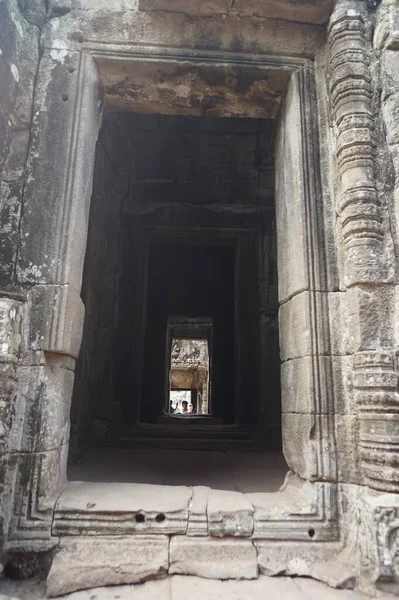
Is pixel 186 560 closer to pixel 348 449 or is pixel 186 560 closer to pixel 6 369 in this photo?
pixel 348 449

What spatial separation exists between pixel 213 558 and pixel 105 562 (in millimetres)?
541

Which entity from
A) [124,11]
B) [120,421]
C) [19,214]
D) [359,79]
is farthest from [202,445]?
[124,11]

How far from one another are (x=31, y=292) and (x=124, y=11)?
2056 millimetres

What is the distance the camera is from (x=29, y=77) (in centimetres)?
275

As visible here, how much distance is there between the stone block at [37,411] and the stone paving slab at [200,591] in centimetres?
65

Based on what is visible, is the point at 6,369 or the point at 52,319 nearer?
the point at 6,369

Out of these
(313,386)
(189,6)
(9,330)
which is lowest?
(313,386)

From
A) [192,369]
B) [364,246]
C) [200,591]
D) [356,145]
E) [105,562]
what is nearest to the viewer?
[200,591]

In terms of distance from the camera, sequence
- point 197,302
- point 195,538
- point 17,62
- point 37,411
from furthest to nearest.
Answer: point 197,302 < point 17,62 < point 37,411 < point 195,538

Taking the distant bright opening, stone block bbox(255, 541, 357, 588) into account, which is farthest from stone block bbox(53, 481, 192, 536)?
the distant bright opening

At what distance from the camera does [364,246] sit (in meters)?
2.39

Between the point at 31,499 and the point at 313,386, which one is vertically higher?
the point at 313,386

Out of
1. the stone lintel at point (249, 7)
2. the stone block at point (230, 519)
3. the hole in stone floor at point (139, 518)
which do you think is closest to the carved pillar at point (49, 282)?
the hole in stone floor at point (139, 518)

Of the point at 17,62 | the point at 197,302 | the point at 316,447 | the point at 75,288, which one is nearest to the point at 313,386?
the point at 316,447
